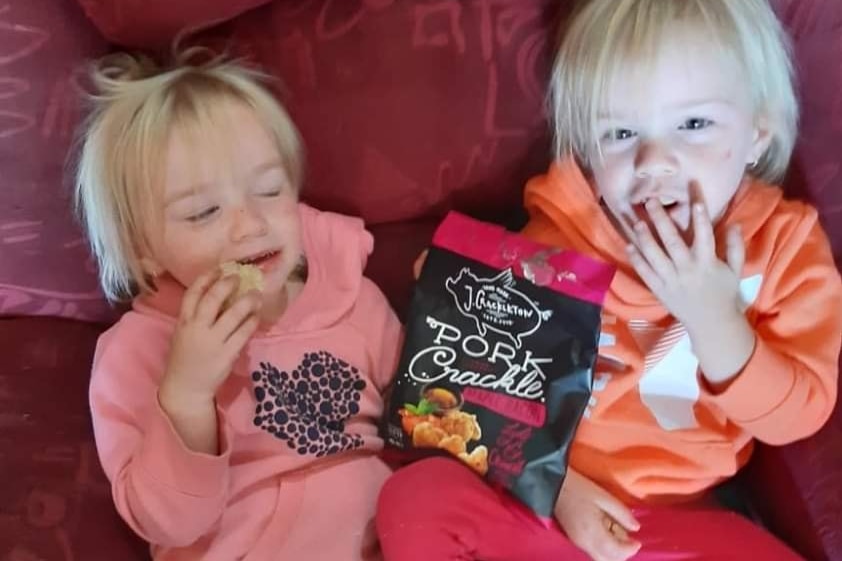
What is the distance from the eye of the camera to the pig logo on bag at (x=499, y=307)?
4.48 ft

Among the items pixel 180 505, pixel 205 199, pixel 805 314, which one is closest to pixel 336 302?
pixel 205 199

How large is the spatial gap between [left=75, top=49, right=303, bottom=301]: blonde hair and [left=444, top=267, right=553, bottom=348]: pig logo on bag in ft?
0.80

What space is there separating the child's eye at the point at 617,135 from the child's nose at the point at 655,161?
31 millimetres

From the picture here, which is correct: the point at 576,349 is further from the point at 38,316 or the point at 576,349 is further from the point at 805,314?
the point at 38,316

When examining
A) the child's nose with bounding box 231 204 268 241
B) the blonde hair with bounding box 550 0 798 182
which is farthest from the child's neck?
the blonde hair with bounding box 550 0 798 182

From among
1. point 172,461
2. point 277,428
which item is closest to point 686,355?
point 277,428

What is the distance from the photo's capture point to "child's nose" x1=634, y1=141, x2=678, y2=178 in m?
1.31

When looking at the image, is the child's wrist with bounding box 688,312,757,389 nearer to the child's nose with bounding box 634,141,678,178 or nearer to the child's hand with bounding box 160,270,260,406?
the child's nose with bounding box 634,141,678,178

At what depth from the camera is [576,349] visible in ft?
4.42

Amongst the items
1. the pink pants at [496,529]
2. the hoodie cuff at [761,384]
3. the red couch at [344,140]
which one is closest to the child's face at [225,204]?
the red couch at [344,140]

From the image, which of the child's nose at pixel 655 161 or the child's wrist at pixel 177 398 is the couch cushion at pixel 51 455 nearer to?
the child's wrist at pixel 177 398

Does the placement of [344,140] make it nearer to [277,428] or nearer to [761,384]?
[277,428]

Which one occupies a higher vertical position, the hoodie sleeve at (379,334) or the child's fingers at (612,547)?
the hoodie sleeve at (379,334)

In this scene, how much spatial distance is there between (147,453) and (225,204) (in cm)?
27
